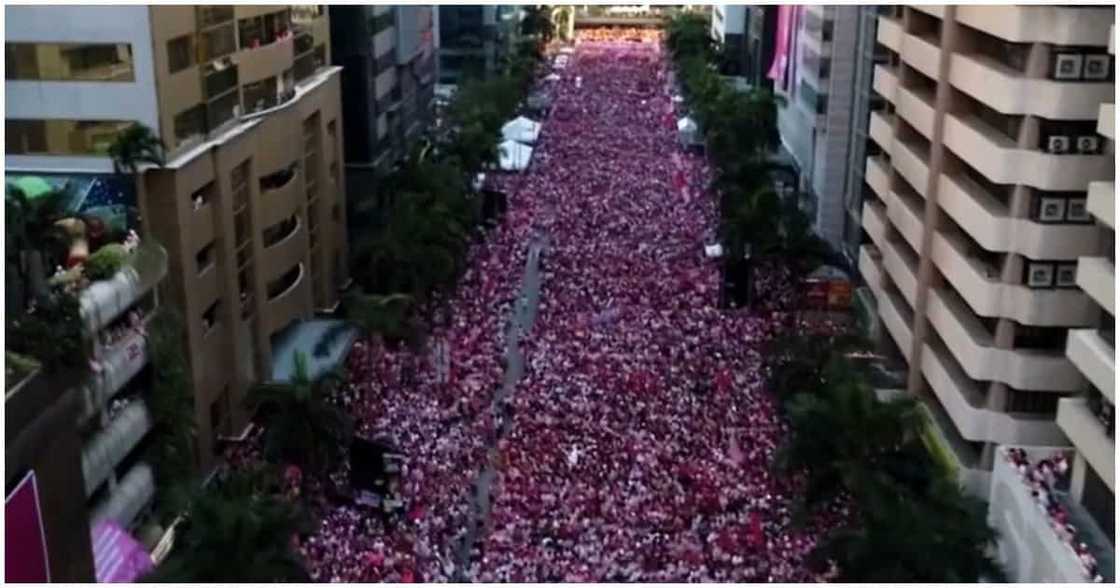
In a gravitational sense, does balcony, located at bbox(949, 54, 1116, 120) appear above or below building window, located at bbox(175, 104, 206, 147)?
above

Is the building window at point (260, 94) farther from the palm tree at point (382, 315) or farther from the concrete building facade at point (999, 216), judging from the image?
the concrete building facade at point (999, 216)

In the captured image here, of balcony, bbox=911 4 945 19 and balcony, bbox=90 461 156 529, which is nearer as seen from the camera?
balcony, bbox=90 461 156 529

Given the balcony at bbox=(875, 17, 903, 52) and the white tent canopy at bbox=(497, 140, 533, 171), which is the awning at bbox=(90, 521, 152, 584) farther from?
the white tent canopy at bbox=(497, 140, 533, 171)

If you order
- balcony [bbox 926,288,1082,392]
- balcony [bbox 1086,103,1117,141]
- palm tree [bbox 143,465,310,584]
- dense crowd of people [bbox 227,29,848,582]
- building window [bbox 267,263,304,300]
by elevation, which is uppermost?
balcony [bbox 1086,103,1117,141]

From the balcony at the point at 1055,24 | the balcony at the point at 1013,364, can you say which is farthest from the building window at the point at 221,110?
the balcony at the point at 1013,364

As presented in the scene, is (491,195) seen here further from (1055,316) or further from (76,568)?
(76,568)

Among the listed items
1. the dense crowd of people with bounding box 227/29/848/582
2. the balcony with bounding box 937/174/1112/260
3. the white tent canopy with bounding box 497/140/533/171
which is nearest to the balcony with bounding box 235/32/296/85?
the dense crowd of people with bounding box 227/29/848/582

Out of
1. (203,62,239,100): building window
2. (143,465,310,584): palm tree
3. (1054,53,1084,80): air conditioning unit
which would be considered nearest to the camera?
(143,465,310,584): palm tree

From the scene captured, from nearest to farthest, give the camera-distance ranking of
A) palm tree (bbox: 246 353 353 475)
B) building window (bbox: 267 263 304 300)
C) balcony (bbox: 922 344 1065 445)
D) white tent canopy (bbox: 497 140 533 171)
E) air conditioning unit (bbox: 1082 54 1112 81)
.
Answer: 1. air conditioning unit (bbox: 1082 54 1112 81)
2. balcony (bbox: 922 344 1065 445)
3. palm tree (bbox: 246 353 353 475)
4. building window (bbox: 267 263 304 300)
5. white tent canopy (bbox: 497 140 533 171)
